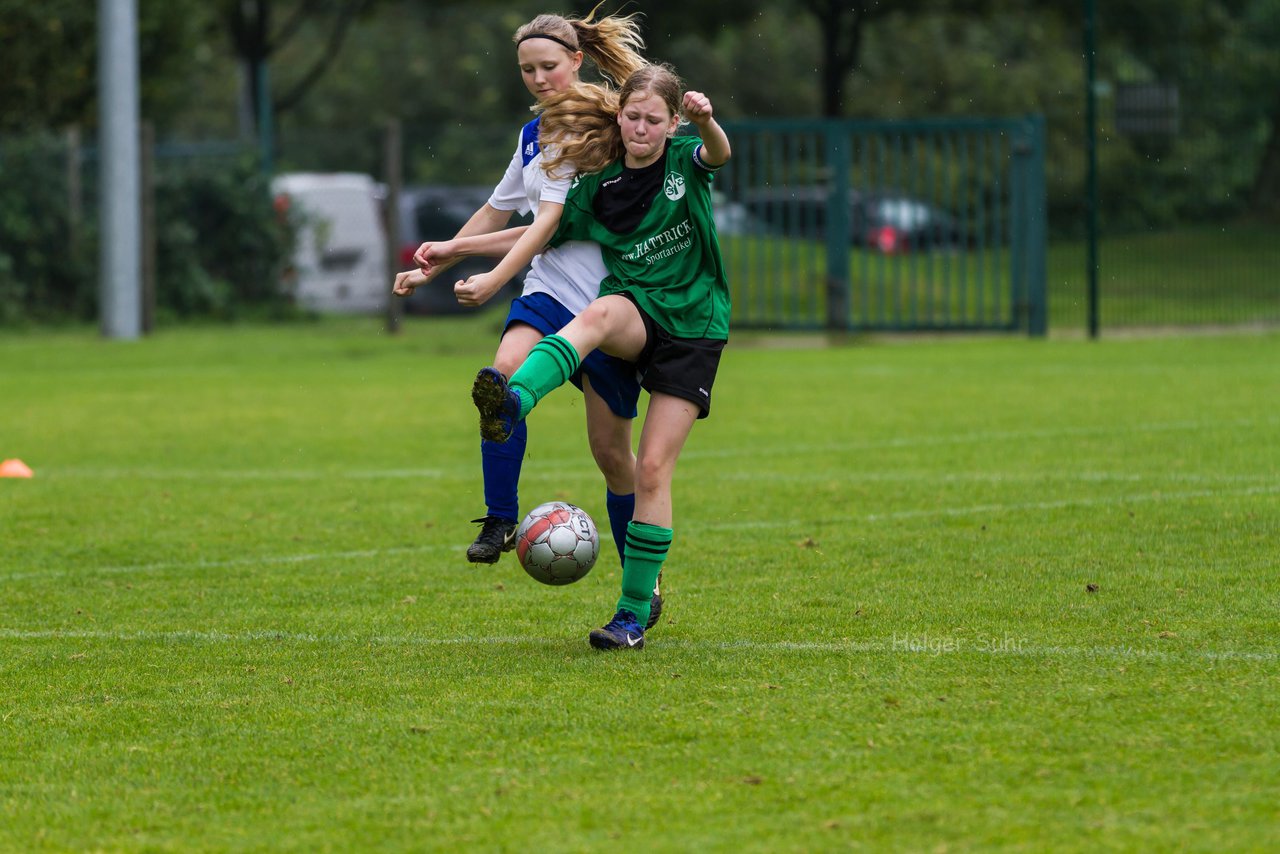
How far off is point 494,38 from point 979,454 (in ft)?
158

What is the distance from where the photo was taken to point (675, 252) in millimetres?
5914

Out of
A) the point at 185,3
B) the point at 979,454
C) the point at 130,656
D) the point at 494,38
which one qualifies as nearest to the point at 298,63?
the point at 494,38

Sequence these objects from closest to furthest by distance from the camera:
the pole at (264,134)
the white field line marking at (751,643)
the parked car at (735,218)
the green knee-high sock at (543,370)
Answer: the white field line marking at (751,643) < the green knee-high sock at (543,370) < the parked car at (735,218) < the pole at (264,134)

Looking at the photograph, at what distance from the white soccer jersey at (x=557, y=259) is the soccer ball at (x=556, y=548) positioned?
715 mm

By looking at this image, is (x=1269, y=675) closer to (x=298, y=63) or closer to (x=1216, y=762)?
(x=1216, y=762)

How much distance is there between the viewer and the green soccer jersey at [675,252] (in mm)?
5844

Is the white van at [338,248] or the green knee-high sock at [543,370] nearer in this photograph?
the green knee-high sock at [543,370]

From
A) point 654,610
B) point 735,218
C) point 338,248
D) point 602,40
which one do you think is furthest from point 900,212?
point 654,610

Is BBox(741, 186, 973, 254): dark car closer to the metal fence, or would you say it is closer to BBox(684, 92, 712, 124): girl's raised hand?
the metal fence

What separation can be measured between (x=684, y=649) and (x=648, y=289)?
114 centimetres

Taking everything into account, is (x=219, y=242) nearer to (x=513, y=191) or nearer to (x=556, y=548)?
(x=513, y=191)

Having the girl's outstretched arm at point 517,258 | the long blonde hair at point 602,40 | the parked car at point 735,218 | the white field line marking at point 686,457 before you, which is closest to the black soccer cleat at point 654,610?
the girl's outstretched arm at point 517,258

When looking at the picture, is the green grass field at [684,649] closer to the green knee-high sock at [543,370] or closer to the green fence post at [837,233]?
the green knee-high sock at [543,370]

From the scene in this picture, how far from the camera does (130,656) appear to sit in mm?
5859
